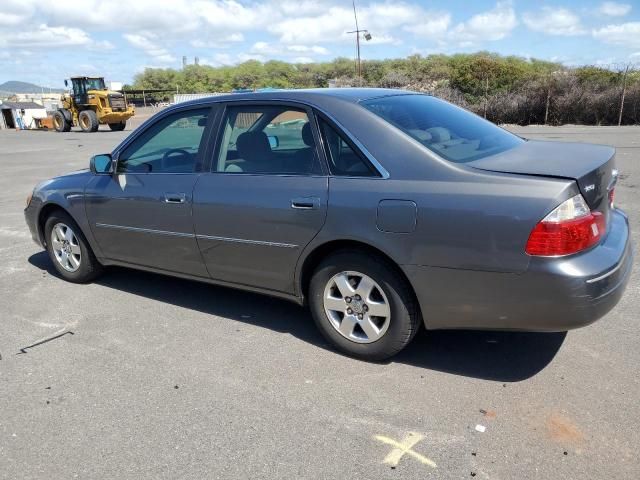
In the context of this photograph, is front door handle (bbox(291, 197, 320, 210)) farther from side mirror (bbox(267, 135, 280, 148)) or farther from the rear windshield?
the rear windshield

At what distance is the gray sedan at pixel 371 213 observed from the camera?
2.87 metres

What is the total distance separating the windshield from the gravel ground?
29.5 meters

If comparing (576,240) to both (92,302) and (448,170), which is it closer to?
(448,170)

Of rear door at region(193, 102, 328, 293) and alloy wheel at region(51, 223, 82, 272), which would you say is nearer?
rear door at region(193, 102, 328, 293)

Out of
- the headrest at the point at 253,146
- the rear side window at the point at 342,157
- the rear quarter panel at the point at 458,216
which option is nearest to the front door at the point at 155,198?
the headrest at the point at 253,146

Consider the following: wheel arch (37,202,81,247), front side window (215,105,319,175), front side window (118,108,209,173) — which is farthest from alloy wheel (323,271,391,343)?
wheel arch (37,202,81,247)

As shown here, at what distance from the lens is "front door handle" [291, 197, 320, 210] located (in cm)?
343

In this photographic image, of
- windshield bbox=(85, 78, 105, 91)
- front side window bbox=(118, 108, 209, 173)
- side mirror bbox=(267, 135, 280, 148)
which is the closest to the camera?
side mirror bbox=(267, 135, 280, 148)

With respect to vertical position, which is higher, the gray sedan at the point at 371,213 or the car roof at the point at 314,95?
the car roof at the point at 314,95

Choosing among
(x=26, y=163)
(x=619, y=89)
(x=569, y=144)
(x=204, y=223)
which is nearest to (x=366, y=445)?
(x=204, y=223)

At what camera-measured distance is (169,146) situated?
14.6 ft

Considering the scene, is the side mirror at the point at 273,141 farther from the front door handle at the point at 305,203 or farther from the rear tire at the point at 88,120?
the rear tire at the point at 88,120

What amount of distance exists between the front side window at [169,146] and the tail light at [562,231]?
2453 millimetres

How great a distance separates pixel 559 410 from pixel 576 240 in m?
0.90
